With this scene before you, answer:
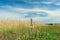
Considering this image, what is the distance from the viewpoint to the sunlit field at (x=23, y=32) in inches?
332

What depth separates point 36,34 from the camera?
8.49 m

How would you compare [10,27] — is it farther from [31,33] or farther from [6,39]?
[31,33]

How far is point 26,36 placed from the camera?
8391 millimetres

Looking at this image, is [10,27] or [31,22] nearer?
[31,22]

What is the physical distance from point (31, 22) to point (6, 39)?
132 centimetres

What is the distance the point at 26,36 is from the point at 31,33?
0.30 metres

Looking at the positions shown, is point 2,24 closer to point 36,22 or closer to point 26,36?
point 36,22

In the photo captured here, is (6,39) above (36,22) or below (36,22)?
below

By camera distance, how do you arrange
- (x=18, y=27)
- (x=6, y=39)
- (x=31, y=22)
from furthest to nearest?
(x=18, y=27) < (x=31, y=22) < (x=6, y=39)

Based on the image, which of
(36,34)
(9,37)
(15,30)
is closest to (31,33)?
(36,34)

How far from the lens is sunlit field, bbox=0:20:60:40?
843 cm

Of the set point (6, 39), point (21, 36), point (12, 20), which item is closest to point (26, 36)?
point (21, 36)

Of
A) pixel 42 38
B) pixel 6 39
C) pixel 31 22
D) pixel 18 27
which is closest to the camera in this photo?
pixel 42 38

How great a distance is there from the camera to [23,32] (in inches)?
360
